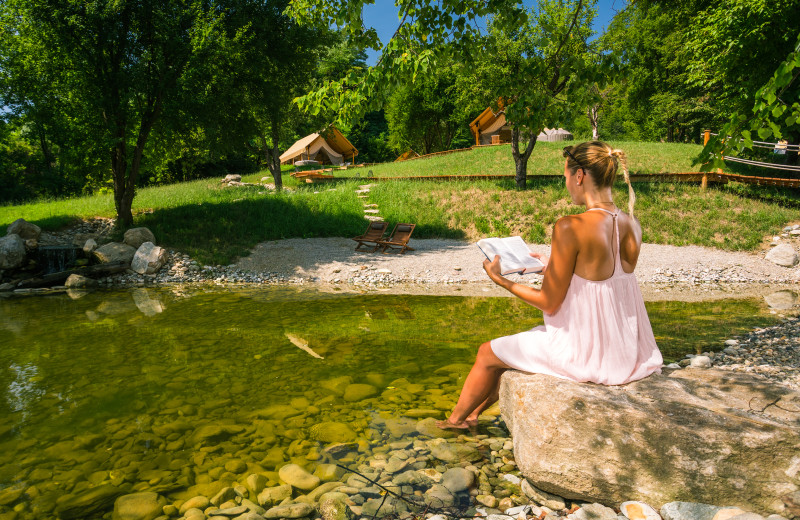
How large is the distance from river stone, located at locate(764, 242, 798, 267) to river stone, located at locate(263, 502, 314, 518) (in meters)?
16.1

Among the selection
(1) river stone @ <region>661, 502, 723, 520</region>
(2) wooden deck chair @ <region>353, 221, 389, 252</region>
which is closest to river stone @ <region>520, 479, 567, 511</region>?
(1) river stone @ <region>661, 502, 723, 520</region>

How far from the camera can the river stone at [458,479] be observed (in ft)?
11.4

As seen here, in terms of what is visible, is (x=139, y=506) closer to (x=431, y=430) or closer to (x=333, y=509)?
(x=333, y=509)

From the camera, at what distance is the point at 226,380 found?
5.96 metres

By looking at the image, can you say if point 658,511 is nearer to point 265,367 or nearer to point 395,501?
point 395,501

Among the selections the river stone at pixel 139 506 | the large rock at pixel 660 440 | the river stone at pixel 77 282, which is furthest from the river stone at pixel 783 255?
the river stone at pixel 77 282

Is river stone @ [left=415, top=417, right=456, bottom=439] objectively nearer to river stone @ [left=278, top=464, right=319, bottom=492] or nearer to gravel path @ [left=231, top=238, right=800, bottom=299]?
river stone @ [left=278, top=464, right=319, bottom=492]

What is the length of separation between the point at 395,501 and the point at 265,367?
358cm

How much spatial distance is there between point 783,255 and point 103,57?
22.8m

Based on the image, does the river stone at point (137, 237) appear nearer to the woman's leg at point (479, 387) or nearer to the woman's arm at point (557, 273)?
the woman's leg at point (479, 387)

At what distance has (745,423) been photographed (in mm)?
2781

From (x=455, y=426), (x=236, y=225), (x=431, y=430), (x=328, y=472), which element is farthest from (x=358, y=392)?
(x=236, y=225)

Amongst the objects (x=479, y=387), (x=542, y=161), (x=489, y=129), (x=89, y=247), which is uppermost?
(x=489, y=129)

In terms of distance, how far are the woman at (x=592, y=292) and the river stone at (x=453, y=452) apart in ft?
3.33
